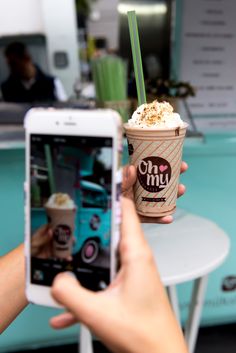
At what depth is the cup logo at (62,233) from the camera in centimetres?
56

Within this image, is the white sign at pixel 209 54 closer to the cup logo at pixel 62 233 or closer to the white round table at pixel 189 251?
the white round table at pixel 189 251

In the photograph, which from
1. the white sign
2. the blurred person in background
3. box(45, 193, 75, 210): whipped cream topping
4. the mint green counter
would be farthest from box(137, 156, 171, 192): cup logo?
the blurred person in background

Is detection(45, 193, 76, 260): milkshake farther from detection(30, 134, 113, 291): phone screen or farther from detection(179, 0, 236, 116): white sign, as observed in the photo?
detection(179, 0, 236, 116): white sign

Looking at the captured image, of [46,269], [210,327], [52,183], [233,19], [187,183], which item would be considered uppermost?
[233,19]

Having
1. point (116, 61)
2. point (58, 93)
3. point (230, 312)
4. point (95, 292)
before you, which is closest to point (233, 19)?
point (116, 61)

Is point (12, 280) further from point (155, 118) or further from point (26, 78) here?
point (26, 78)

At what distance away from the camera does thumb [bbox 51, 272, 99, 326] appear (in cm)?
46

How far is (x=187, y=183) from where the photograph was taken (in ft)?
6.68

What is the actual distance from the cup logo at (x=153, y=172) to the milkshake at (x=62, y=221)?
0.27 metres

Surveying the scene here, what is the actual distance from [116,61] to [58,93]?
195 centimetres

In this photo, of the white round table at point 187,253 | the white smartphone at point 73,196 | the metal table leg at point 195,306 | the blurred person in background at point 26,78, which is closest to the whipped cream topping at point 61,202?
the white smartphone at point 73,196

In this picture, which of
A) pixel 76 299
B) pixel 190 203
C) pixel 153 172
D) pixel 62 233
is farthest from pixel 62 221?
pixel 190 203

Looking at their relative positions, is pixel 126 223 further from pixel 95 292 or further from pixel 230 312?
pixel 230 312

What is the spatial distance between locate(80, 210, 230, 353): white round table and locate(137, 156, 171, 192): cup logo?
0.62m
